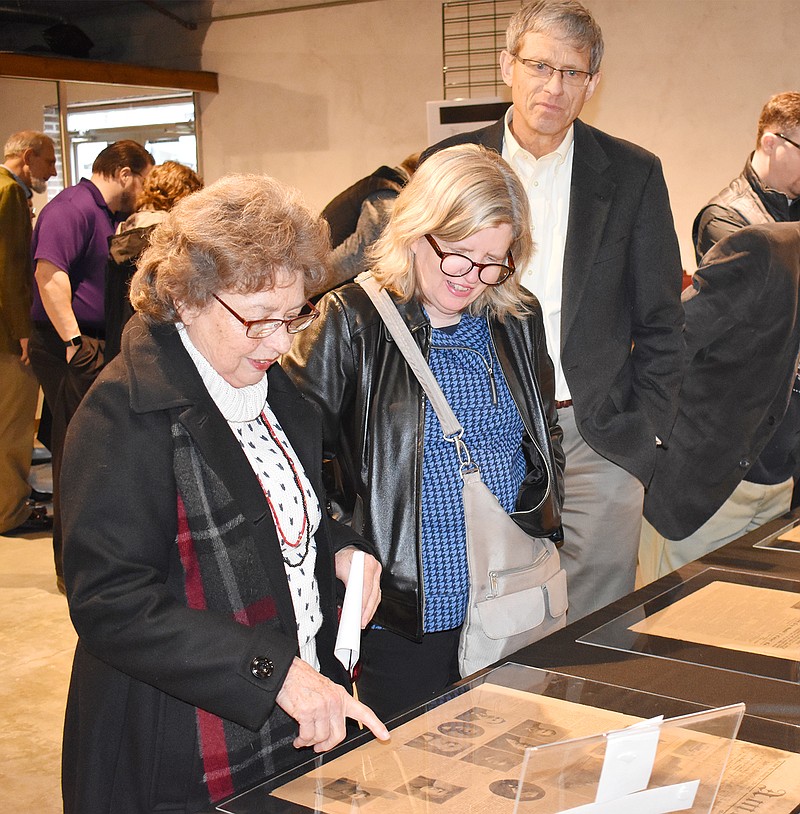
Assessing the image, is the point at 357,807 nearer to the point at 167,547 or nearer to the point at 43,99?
the point at 167,547

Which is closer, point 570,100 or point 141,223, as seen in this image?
point 570,100


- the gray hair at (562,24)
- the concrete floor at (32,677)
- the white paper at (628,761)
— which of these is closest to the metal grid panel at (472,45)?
the concrete floor at (32,677)

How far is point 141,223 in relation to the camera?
13.7 ft

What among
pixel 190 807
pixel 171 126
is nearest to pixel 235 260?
pixel 190 807

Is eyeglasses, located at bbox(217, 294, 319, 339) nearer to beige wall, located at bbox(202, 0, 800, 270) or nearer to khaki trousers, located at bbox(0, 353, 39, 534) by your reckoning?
khaki trousers, located at bbox(0, 353, 39, 534)

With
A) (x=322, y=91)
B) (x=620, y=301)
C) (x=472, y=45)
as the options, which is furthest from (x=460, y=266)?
(x=322, y=91)

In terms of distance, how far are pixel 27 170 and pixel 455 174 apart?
409 centimetres

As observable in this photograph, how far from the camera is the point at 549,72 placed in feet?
8.43

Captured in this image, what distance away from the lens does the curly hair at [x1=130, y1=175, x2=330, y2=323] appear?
1506 millimetres

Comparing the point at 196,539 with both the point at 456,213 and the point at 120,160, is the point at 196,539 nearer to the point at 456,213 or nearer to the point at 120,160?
the point at 456,213

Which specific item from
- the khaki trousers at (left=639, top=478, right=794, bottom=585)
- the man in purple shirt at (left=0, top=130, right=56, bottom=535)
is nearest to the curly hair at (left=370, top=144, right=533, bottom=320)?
the khaki trousers at (left=639, top=478, right=794, bottom=585)

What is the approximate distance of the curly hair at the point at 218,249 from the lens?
4.94 ft

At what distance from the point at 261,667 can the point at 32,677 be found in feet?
8.74

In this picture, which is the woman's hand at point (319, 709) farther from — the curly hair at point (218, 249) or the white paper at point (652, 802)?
the curly hair at point (218, 249)
